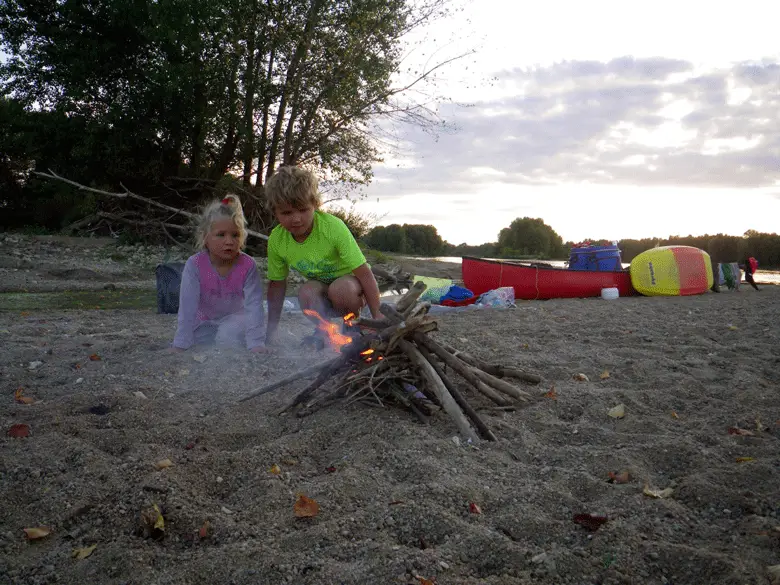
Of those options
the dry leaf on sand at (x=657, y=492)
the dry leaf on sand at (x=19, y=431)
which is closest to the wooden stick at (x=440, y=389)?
the dry leaf on sand at (x=657, y=492)

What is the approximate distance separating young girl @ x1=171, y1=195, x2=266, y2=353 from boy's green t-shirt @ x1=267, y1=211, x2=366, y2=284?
0.28 metres

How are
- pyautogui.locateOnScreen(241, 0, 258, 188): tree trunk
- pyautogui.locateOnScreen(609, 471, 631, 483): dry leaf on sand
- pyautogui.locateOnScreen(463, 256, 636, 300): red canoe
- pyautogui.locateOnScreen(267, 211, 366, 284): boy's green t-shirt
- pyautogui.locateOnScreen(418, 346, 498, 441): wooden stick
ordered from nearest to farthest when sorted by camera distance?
pyautogui.locateOnScreen(609, 471, 631, 483): dry leaf on sand
pyautogui.locateOnScreen(418, 346, 498, 441): wooden stick
pyautogui.locateOnScreen(267, 211, 366, 284): boy's green t-shirt
pyautogui.locateOnScreen(463, 256, 636, 300): red canoe
pyautogui.locateOnScreen(241, 0, 258, 188): tree trunk

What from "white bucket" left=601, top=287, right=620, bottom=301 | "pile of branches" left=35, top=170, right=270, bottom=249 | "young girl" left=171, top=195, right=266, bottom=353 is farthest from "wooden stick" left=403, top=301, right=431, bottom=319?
"pile of branches" left=35, top=170, right=270, bottom=249

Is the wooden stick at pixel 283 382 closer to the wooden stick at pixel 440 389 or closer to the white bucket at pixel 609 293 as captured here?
the wooden stick at pixel 440 389

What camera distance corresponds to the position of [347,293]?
12.2 ft

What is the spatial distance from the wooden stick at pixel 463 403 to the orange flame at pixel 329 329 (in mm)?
1176

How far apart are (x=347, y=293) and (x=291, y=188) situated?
80cm

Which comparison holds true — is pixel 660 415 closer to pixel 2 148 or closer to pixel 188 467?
pixel 188 467

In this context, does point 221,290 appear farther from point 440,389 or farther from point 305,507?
point 305,507

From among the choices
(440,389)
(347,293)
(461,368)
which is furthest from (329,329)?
(440,389)

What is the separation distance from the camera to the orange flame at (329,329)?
380cm

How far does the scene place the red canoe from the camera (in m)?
7.52

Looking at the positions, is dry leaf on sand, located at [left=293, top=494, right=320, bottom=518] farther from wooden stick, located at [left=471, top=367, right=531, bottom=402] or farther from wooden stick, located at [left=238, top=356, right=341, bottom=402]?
wooden stick, located at [left=471, top=367, right=531, bottom=402]

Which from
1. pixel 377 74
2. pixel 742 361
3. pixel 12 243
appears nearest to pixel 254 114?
pixel 377 74
